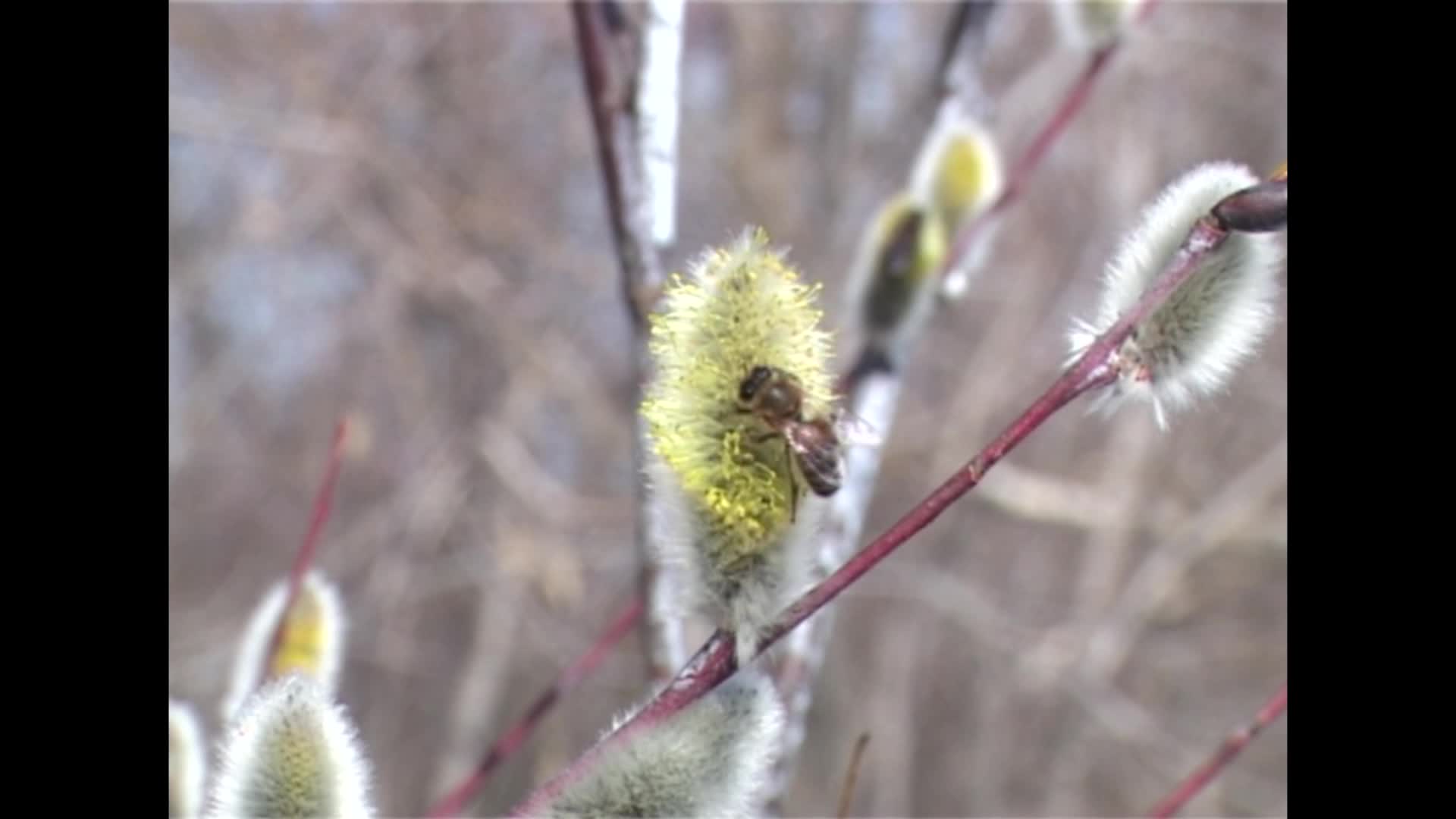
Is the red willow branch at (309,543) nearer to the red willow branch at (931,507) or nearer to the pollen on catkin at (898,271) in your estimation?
the red willow branch at (931,507)

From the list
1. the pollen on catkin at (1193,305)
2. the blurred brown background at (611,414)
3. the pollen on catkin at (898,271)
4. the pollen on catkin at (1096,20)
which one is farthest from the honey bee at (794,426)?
the blurred brown background at (611,414)

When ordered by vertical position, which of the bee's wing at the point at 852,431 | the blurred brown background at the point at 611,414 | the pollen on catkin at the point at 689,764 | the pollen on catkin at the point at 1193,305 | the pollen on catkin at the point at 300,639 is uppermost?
the blurred brown background at the point at 611,414

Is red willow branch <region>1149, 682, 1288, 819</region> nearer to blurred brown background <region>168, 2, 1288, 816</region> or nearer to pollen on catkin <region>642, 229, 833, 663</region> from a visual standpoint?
pollen on catkin <region>642, 229, 833, 663</region>
